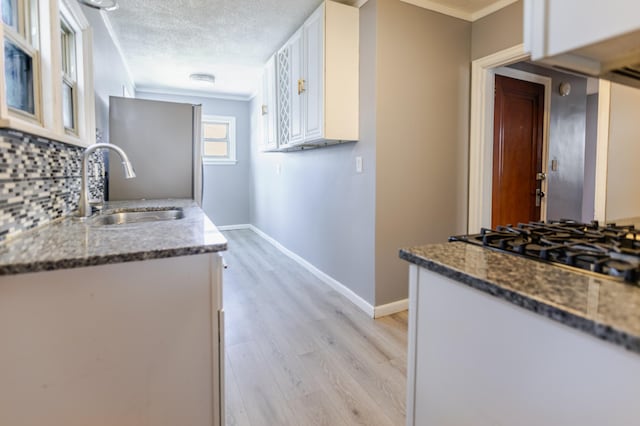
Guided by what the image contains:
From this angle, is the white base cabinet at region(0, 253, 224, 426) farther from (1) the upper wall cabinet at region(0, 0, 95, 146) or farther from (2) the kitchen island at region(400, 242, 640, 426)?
(2) the kitchen island at region(400, 242, 640, 426)

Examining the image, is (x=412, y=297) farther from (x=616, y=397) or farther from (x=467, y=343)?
(x=616, y=397)

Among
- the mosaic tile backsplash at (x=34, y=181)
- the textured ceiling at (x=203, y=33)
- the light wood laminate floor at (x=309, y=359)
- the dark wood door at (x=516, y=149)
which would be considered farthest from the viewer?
the dark wood door at (x=516, y=149)

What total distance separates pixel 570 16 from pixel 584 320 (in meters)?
0.53

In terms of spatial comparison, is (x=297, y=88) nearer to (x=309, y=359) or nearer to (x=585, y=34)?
(x=309, y=359)

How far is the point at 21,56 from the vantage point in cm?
137

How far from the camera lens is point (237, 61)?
13.0 ft

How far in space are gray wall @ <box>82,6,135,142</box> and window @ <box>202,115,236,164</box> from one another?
243 centimetres

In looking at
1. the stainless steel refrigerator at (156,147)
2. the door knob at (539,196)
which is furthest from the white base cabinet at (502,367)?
the door knob at (539,196)

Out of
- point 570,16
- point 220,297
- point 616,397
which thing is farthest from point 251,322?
point 570,16

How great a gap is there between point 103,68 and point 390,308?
3.05 m

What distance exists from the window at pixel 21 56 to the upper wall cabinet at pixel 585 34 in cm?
165

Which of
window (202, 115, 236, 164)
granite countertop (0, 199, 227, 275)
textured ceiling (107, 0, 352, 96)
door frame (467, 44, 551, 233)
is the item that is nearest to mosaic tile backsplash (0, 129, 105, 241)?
granite countertop (0, 199, 227, 275)

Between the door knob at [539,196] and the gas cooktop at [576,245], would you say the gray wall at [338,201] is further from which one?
the door knob at [539,196]

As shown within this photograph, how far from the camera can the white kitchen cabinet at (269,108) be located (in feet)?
12.1
